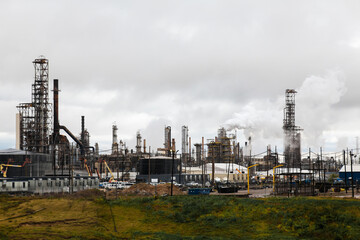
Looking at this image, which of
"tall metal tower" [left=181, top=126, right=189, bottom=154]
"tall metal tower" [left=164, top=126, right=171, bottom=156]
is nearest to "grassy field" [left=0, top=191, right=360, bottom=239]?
"tall metal tower" [left=164, top=126, right=171, bottom=156]

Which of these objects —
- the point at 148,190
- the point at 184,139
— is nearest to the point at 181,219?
the point at 148,190

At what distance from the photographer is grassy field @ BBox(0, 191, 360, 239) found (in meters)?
27.5

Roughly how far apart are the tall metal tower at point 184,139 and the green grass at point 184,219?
11946 centimetres

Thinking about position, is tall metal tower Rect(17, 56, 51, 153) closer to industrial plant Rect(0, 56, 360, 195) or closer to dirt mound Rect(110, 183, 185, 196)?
industrial plant Rect(0, 56, 360, 195)

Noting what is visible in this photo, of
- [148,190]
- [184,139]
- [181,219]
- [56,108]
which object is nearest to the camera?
[181,219]

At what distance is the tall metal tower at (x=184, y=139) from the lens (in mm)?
161000

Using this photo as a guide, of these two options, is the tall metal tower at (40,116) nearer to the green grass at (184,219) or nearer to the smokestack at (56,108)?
the smokestack at (56,108)

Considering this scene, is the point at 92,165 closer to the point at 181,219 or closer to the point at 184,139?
the point at 184,139

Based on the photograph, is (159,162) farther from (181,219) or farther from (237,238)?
(237,238)

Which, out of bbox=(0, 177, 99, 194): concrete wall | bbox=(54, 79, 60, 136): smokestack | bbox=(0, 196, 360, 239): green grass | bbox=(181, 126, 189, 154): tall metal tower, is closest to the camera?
bbox=(0, 196, 360, 239): green grass

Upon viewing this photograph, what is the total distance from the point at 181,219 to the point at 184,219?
0.91 feet

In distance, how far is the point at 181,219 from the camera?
113ft

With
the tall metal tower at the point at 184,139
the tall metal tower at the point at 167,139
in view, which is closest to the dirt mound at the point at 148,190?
the tall metal tower at the point at 167,139

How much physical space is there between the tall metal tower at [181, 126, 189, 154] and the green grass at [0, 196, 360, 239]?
4703 inches
